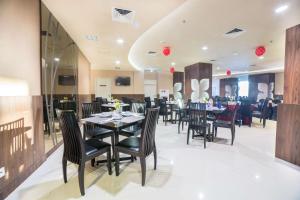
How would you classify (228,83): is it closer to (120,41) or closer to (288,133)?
(120,41)

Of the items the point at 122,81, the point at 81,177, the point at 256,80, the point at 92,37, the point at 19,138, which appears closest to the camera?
the point at 81,177

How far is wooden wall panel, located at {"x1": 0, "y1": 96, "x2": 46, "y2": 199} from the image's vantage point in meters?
1.91

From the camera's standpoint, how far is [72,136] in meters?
2.02

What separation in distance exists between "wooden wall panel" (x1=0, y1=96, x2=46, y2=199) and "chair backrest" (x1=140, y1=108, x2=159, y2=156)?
160cm

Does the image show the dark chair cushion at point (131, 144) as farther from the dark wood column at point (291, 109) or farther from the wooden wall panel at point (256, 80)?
the wooden wall panel at point (256, 80)

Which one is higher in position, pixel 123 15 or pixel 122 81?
pixel 123 15

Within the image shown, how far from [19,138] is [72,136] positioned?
795mm

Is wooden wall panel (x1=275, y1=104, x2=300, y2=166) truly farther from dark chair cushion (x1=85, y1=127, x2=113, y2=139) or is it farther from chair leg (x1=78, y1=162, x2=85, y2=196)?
chair leg (x1=78, y1=162, x2=85, y2=196)

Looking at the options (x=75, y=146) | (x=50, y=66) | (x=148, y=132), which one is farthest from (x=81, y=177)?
(x=50, y=66)

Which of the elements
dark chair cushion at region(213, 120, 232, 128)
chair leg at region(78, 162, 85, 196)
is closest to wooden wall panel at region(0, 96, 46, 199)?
chair leg at region(78, 162, 85, 196)

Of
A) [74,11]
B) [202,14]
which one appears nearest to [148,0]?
[202,14]

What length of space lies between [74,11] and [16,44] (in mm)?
1266

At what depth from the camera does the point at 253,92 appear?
12430 millimetres

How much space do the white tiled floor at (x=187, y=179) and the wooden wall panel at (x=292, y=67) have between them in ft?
3.76
